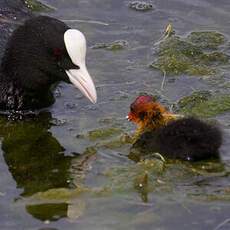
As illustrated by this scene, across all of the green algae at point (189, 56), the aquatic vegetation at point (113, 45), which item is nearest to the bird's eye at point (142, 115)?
the green algae at point (189, 56)

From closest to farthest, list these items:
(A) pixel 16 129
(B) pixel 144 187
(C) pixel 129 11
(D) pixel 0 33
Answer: (B) pixel 144 187, (A) pixel 16 129, (D) pixel 0 33, (C) pixel 129 11

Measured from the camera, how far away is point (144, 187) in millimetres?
7145

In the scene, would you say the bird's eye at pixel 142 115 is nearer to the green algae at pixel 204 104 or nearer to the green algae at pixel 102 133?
the green algae at pixel 102 133

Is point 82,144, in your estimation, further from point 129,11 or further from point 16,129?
point 129,11

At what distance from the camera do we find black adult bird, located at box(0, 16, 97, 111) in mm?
8031

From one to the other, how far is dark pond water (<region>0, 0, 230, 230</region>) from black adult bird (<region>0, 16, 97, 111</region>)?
24 centimetres

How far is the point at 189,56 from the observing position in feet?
31.2

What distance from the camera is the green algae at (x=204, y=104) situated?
8.31 meters

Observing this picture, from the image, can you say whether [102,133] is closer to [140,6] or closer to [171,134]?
[171,134]

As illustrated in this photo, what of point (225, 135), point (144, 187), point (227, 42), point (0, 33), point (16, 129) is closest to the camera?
point (144, 187)

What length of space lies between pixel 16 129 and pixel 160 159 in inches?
61.2

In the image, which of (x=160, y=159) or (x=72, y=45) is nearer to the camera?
(x=160, y=159)

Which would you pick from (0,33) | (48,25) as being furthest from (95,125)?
(0,33)

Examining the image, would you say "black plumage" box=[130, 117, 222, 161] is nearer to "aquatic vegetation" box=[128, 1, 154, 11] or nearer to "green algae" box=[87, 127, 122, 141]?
"green algae" box=[87, 127, 122, 141]
